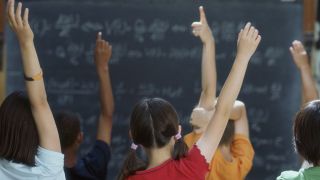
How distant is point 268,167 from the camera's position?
427 cm

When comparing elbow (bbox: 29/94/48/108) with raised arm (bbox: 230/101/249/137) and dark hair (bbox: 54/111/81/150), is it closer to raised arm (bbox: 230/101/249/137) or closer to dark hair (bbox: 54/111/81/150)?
dark hair (bbox: 54/111/81/150)

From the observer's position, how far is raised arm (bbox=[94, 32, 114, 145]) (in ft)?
11.1

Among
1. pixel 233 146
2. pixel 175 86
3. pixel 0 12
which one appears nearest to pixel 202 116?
pixel 233 146

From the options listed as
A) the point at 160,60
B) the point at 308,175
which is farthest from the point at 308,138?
the point at 160,60

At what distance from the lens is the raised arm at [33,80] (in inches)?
95.7

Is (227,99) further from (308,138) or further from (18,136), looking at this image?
(18,136)

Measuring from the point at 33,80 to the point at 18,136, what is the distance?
21cm

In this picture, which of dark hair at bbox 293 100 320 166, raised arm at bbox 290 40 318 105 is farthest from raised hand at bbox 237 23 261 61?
raised arm at bbox 290 40 318 105

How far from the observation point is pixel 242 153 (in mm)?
3123

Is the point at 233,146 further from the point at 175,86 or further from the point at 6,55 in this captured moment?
the point at 6,55

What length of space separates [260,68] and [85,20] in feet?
3.72

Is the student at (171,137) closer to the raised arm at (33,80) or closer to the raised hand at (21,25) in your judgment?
the raised arm at (33,80)

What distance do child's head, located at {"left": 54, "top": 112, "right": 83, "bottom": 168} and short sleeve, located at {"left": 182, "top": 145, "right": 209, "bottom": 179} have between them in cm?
86

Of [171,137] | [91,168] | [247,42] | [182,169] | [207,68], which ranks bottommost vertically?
[91,168]
